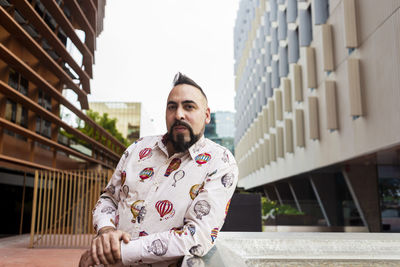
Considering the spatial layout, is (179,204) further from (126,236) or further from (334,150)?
(334,150)

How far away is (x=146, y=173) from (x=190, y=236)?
0.51m

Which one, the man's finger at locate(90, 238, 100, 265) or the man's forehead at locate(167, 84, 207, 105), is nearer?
the man's finger at locate(90, 238, 100, 265)

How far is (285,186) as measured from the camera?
32125 millimetres

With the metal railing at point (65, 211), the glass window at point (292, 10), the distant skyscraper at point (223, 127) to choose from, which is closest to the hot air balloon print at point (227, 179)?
the metal railing at point (65, 211)

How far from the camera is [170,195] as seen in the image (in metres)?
2.00

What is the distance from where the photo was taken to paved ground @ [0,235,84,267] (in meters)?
8.80

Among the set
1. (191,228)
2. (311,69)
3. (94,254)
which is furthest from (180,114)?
(311,69)

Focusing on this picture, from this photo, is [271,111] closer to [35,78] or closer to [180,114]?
[35,78]

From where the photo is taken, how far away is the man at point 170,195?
182 centimetres

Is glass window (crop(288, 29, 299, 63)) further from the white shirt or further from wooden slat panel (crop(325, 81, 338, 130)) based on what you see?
the white shirt

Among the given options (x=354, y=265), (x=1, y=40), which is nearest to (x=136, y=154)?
(x=354, y=265)

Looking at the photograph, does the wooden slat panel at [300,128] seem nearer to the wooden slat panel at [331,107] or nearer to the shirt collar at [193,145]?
the wooden slat panel at [331,107]

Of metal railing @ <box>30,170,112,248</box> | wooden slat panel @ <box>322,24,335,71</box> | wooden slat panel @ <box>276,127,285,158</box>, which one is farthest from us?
wooden slat panel @ <box>276,127,285,158</box>

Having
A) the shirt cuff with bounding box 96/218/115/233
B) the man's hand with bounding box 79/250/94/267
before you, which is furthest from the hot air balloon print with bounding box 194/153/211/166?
the man's hand with bounding box 79/250/94/267
